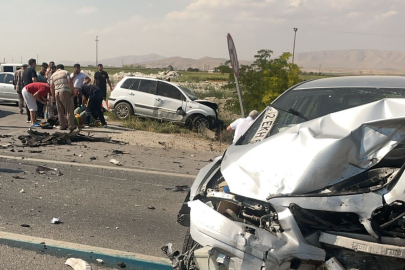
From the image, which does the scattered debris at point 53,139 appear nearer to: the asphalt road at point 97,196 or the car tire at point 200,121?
the asphalt road at point 97,196

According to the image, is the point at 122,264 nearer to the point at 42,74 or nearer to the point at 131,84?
the point at 131,84

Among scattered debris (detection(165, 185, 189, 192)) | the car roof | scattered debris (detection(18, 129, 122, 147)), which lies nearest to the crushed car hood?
the car roof

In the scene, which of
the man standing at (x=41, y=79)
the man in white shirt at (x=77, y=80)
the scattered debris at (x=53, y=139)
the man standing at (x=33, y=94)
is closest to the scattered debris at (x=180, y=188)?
the scattered debris at (x=53, y=139)

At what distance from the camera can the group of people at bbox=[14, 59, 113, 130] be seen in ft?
40.5

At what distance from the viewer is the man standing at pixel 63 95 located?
12.3 metres

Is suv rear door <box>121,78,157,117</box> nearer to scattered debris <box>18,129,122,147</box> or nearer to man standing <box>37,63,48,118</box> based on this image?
man standing <box>37,63,48,118</box>

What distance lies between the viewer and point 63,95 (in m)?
12.2

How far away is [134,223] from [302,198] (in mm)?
3018

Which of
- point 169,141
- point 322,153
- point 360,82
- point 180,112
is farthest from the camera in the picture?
point 180,112

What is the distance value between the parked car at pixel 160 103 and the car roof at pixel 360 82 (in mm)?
9470

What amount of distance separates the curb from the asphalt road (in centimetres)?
13

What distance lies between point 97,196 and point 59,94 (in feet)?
21.2

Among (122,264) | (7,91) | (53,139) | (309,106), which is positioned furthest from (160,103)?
(122,264)

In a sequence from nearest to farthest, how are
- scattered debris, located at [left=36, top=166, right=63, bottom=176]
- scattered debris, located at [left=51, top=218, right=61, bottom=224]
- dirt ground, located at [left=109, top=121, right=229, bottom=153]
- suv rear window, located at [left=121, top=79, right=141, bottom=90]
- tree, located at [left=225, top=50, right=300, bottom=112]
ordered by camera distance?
1. scattered debris, located at [left=51, top=218, right=61, bottom=224]
2. scattered debris, located at [left=36, top=166, right=63, bottom=176]
3. dirt ground, located at [left=109, top=121, right=229, bottom=153]
4. tree, located at [left=225, top=50, right=300, bottom=112]
5. suv rear window, located at [left=121, top=79, right=141, bottom=90]
